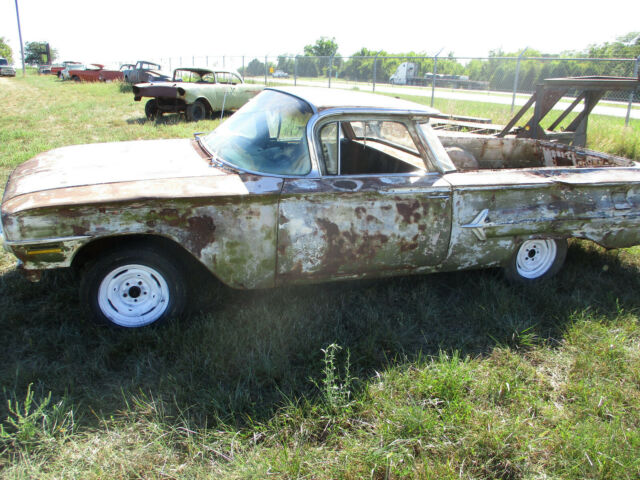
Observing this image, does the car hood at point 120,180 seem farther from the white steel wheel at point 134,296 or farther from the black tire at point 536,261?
the black tire at point 536,261

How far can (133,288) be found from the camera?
2844 millimetres

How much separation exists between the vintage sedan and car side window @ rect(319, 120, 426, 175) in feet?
0.08

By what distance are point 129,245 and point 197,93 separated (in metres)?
8.62

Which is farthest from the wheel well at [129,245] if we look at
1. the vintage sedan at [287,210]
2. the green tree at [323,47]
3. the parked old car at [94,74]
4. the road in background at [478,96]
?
the green tree at [323,47]

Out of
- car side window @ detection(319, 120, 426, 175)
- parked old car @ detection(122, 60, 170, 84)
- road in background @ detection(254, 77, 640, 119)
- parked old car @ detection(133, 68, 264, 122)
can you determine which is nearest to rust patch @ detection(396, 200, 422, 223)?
car side window @ detection(319, 120, 426, 175)

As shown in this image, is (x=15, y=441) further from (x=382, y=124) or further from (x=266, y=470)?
(x=382, y=124)

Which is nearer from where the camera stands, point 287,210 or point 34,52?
point 287,210

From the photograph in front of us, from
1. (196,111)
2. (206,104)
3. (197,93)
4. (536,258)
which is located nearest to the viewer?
(536,258)

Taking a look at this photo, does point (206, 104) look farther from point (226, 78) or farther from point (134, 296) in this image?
point (134, 296)

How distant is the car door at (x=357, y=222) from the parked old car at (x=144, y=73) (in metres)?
16.4

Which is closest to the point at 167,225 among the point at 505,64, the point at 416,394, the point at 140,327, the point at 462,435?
the point at 140,327

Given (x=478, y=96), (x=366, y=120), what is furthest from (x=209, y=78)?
(x=478, y=96)

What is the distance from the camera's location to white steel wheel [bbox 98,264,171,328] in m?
2.78

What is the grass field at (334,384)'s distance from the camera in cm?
207
